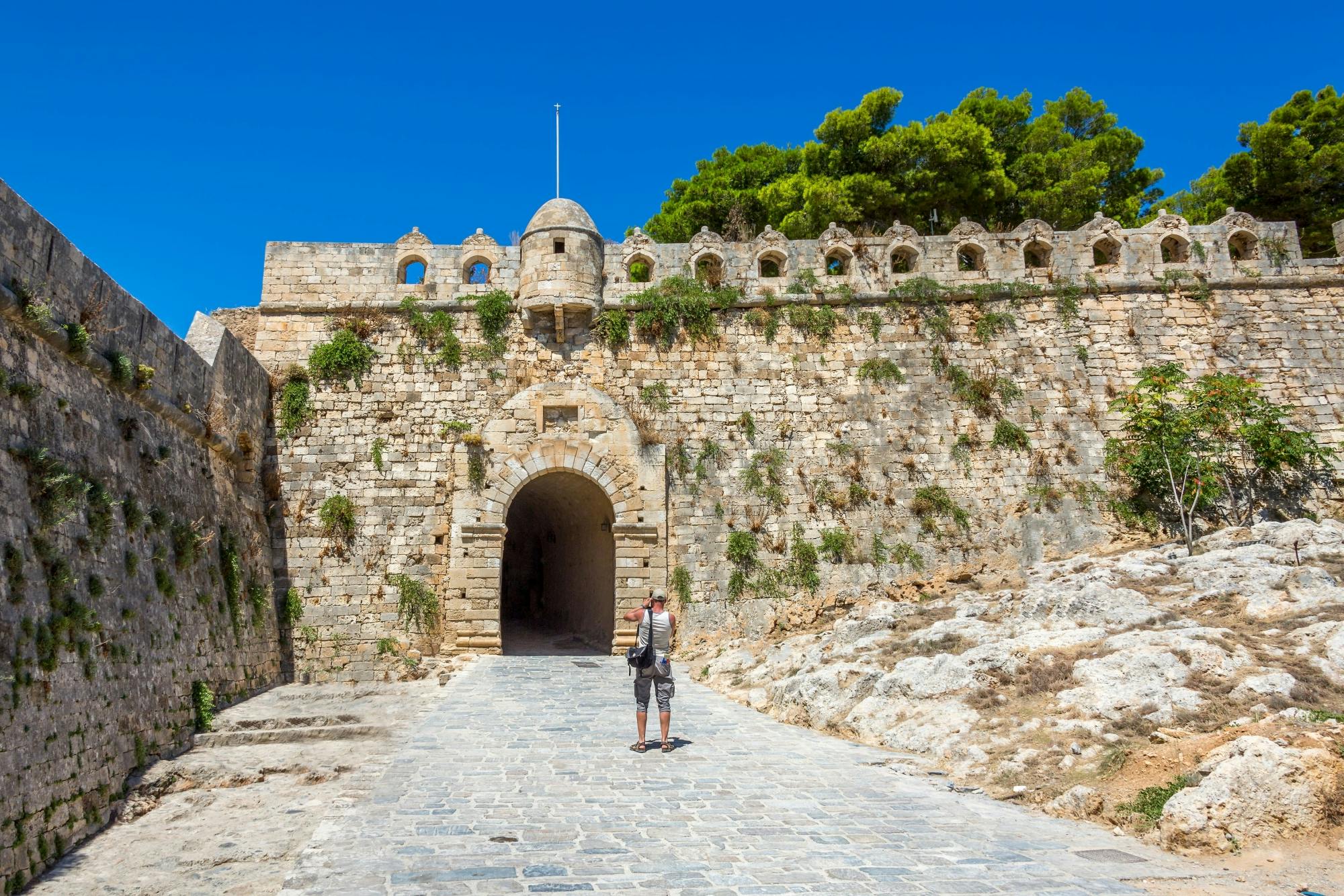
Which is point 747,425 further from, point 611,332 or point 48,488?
point 48,488

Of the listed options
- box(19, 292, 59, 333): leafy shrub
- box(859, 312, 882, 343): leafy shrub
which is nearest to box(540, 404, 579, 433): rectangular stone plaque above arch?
box(859, 312, 882, 343): leafy shrub

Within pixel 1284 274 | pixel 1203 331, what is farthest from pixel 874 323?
pixel 1284 274

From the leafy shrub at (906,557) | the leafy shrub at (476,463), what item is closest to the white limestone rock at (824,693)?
the leafy shrub at (906,557)

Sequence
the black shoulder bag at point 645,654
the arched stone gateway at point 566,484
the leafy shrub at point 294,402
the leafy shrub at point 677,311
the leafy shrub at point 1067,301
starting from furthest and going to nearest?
1. the leafy shrub at point 1067,301
2. the leafy shrub at point 677,311
3. the leafy shrub at point 294,402
4. the arched stone gateway at point 566,484
5. the black shoulder bag at point 645,654

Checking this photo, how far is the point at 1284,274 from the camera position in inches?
675

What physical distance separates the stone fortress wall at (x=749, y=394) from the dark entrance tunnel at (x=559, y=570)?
4.06 ft

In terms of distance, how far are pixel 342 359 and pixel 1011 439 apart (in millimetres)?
12242

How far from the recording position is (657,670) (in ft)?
28.3

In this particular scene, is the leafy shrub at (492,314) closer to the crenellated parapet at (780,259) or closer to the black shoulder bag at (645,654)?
the crenellated parapet at (780,259)

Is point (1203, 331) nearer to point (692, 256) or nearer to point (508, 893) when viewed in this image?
point (692, 256)

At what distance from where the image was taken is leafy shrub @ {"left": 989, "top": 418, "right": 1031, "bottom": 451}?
16.1 metres

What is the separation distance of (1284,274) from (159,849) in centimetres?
2017

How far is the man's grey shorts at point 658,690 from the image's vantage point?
8547 mm

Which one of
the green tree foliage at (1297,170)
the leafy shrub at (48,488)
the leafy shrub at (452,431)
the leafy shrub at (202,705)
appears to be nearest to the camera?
the leafy shrub at (48,488)
